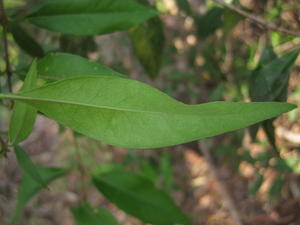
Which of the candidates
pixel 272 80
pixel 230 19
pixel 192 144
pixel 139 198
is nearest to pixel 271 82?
pixel 272 80

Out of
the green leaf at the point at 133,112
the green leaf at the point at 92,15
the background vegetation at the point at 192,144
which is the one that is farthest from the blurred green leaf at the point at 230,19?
the green leaf at the point at 133,112

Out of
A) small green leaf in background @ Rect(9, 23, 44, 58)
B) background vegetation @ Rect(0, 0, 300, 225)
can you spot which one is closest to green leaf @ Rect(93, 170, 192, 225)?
background vegetation @ Rect(0, 0, 300, 225)

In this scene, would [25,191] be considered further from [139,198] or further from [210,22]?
[210,22]

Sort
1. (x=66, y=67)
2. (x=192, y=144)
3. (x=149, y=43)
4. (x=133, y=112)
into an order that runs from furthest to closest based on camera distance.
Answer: (x=192, y=144)
(x=149, y=43)
(x=66, y=67)
(x=133, y=112)

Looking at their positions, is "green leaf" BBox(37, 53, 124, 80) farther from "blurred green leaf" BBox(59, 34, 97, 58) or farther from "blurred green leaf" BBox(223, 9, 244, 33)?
"blurred green leaf" BBox(223, 9, 244, 33)

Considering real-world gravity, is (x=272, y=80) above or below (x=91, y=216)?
above

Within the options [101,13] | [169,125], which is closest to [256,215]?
[101,13]

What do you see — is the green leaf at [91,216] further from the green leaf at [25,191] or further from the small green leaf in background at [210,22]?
the small green leaf in background at [210,22]
